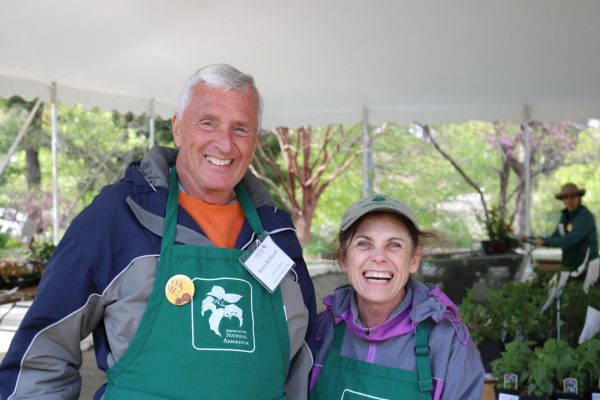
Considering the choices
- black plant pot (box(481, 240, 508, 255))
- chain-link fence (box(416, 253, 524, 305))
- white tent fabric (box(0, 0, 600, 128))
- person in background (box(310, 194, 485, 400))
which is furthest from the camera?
black plant pot (box(481, 240, 508, 255))

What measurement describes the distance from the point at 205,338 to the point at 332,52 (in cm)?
448

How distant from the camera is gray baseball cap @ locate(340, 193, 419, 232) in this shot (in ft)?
5.58

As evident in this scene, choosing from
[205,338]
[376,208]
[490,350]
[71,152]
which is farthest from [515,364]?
[71,152]

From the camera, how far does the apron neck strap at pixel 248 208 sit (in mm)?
1609

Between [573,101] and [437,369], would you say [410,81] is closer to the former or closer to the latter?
[573,101]

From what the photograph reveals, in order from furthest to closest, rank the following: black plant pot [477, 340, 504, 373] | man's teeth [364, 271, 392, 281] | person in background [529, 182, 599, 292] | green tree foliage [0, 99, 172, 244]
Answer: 1. green tree foliage [0, 99, 172, 244]
2. person in background [529, 182, 599, 292]
3. black plant pot [477, 340, 504, 373]
4. man's teeth [364, 271, 392, 281]

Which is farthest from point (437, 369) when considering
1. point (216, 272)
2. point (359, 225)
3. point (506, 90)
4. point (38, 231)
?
point (506, 90)

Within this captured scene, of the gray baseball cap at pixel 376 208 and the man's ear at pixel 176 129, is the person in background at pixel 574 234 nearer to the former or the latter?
the gray baseball cap at pixel 376 208

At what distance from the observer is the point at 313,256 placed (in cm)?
1298

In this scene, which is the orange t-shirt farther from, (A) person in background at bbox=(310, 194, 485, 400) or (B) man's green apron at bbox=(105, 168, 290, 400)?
(A) person in background at bbox=(310, 194, 485, 400)

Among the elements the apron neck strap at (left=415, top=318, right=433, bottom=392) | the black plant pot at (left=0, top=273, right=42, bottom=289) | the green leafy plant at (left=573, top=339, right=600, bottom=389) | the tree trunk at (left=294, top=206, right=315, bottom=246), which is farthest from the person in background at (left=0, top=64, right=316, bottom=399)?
the tree trunk at (left=294, top=206, right=315, bottom=246)

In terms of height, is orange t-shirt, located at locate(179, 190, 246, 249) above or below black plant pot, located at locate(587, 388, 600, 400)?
above

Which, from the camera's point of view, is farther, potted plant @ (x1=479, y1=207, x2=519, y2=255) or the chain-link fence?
potted plant @ (x1=479, y1=207, x2=519, y2=255)

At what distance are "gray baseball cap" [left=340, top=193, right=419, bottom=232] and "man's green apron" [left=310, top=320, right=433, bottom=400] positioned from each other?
11.9 inches
